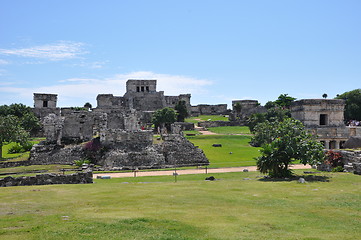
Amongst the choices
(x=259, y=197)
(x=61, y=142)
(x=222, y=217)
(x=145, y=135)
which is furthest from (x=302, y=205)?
(x=61, y=142)

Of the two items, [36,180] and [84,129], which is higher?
[84,129]

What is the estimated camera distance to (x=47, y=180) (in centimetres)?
1988

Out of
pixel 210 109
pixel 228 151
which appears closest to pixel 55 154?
pixel 228 151

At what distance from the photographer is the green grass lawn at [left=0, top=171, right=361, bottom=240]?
9.07m

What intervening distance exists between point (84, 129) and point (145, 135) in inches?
265

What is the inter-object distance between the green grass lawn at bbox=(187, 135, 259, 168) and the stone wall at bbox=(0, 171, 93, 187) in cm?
1394

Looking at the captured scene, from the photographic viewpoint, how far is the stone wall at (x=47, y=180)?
19.3 meters

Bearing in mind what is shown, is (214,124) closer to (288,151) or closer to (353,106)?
(353,106)

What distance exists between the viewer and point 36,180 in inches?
776

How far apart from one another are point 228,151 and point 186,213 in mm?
29707

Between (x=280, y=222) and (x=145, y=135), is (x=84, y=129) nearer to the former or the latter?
(x=145, y=135)

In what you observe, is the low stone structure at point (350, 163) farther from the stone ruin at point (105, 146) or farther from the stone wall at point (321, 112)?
the stone wall at point (321, 112)

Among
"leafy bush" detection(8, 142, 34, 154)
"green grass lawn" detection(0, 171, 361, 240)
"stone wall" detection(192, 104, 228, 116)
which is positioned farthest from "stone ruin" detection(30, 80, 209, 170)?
"stone wall" detection(192, 104, 228, 116)

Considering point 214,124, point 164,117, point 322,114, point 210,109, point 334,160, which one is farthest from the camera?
point 210,109
